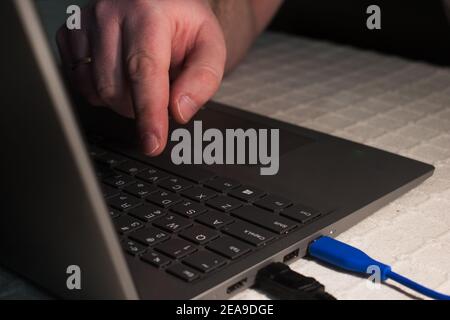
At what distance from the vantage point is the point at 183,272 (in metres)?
0.37

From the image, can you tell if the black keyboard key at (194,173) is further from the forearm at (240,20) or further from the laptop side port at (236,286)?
the forearm at (240,20)

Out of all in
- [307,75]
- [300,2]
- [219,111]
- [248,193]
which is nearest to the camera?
[248,193]

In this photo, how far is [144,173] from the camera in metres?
0.49

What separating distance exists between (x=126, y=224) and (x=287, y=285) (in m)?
0.11

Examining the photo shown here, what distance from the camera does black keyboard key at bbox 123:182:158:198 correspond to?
0.46 m

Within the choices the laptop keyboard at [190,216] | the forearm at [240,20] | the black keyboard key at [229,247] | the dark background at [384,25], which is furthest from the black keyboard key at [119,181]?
the dark background at [384,25]

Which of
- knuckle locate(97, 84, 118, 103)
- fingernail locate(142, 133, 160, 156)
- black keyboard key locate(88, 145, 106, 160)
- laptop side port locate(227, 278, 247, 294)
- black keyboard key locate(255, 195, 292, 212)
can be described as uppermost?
knuckle locate(97, 84, 118, 103)

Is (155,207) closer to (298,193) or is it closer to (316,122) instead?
(298,193)

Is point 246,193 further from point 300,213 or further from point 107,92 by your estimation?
point 107,92

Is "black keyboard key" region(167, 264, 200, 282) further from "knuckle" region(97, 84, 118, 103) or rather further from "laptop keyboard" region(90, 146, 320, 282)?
"knuckle" region(97, 84, 118, 103)

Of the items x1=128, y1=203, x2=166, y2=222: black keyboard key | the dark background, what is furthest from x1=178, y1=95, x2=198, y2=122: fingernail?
the dark background

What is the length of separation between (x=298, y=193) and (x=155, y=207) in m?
0.10

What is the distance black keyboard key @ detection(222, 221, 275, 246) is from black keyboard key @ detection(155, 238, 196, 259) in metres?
0.03
